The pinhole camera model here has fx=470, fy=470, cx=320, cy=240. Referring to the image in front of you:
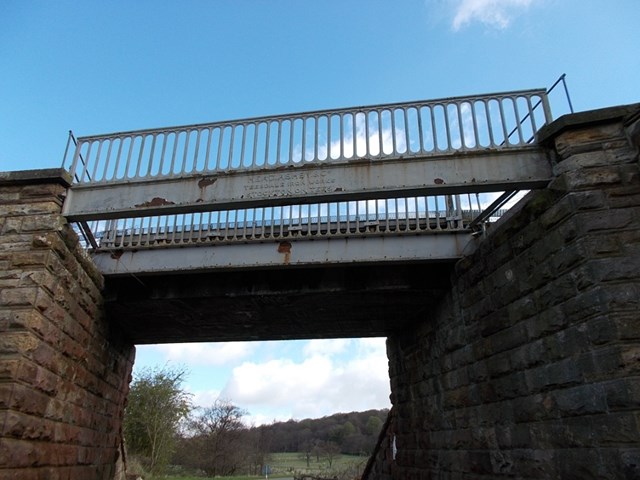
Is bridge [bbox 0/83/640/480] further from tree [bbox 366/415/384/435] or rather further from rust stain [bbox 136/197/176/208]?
tree [bbox 366/415/384/435]

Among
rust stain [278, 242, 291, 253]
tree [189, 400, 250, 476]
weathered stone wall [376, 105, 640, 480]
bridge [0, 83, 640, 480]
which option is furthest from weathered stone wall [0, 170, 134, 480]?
Answer: tree [189, 400, 250, 476]

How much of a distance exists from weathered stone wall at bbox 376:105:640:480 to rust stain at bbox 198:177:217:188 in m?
4.34

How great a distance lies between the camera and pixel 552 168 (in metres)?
6.45

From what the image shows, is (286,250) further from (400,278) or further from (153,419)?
(153,419)

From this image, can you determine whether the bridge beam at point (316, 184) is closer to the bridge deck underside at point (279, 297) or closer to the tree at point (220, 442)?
the bridge deck underside at point (279, 297)

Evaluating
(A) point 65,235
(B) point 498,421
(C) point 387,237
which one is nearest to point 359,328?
(C) point 387,237

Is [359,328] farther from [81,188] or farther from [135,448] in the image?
[135,448]

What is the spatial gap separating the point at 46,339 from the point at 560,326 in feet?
22.2

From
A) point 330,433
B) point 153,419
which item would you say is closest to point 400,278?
point 153,419

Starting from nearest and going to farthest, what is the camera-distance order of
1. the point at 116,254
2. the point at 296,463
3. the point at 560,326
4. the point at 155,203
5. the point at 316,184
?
the point at 560,326 → the point at 316,184 → the point at 155,203 → the point at 116,254 → the point at 296,463

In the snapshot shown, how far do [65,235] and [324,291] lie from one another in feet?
14.5

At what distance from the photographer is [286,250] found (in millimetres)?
8164

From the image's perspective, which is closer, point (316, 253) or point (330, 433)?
point (316, 253)

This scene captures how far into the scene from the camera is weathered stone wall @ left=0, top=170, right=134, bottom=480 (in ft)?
19.9
